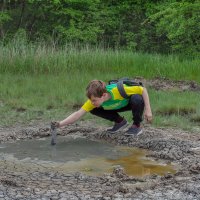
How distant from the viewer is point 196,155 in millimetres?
6293

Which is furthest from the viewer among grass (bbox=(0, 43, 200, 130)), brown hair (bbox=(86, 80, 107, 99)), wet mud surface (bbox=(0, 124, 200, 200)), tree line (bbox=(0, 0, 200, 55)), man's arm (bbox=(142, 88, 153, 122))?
tree line (bbox=(0, 0, 200, 55))

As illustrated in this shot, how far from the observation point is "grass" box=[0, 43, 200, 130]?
362 inches

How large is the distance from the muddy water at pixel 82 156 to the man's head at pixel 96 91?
2.03 ft

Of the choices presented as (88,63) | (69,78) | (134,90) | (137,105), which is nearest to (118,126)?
(137,105)

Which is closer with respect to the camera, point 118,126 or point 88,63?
point 118,126

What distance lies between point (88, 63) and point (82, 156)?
26.4ft

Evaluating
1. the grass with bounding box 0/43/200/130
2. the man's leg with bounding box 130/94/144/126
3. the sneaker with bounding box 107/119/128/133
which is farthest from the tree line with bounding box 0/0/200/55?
the man's leg with bounding box 130/94/144/126

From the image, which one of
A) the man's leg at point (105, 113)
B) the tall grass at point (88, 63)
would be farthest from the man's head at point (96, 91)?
the tall grass at point (88, 63)

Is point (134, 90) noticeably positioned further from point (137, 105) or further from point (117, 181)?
point (117, 181)

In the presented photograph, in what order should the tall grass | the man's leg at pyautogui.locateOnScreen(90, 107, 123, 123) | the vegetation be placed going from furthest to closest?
the tall grass → the vegetation → the man's leg at pyautogui.locateOnScreen(90, 107, 123, 123)

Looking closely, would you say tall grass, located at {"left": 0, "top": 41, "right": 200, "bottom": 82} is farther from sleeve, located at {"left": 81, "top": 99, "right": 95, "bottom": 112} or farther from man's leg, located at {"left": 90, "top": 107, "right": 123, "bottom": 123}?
sleeve, located at {"left": 81, "top": 99, "right": 95, "bottom": 112}

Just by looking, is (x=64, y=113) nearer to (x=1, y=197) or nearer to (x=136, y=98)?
(x=136, y=98)

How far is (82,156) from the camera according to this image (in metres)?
6.46

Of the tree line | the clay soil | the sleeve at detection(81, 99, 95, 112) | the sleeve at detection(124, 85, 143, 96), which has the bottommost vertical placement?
the clay soil
